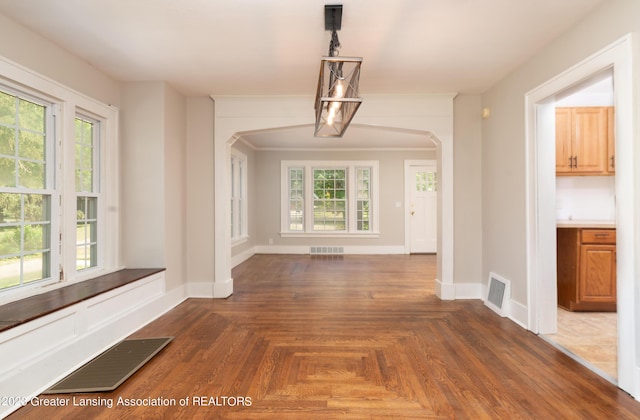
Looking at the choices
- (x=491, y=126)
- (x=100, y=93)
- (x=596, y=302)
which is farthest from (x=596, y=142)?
(x=100, y=93)

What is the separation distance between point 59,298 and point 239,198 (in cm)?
448

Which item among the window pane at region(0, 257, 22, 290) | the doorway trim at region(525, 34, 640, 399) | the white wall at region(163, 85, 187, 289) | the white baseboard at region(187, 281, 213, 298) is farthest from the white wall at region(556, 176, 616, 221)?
the window pane at region(0, 257, 22, 290)

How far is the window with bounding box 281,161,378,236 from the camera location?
7867mm

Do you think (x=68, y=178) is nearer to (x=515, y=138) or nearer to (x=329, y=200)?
(x=515, y=138)

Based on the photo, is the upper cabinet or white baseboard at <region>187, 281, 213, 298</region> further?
white baseboard at <region>187, 281, 213, 298</region>

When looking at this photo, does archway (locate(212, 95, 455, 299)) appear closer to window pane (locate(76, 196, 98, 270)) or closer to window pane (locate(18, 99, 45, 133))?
window pane (locate(76, 196, 98, 270))

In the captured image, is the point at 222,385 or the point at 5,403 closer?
the point at 5,403

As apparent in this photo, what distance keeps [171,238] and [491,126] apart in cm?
392

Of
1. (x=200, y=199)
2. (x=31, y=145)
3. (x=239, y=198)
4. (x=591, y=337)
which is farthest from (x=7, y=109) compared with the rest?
(x=591, y=337)

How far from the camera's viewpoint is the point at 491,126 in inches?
151

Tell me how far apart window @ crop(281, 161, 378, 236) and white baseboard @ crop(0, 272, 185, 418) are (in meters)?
4.72

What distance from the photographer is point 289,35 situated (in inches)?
104

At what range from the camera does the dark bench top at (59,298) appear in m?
2.07

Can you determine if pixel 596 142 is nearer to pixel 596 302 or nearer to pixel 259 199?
pixel 596 302
